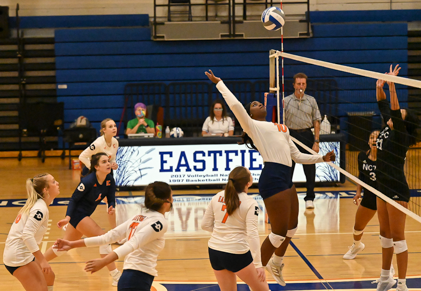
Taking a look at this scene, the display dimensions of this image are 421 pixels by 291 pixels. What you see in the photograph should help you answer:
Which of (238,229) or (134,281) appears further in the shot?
(238,229)

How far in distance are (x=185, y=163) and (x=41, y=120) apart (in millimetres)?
5589

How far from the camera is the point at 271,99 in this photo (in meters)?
6.51

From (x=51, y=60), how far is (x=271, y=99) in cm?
927

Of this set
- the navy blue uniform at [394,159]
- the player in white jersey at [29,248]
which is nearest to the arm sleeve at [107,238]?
the player in white jersey at [29,248]

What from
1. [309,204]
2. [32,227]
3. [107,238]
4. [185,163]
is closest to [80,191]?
[32,227]

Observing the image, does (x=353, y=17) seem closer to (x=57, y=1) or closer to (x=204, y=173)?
(x=204, y=173)

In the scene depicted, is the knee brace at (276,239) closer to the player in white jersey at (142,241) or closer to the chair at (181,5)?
the player in white jersey at (142,241)

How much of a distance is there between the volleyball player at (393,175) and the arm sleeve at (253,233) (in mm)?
1431

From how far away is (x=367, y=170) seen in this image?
209 inches

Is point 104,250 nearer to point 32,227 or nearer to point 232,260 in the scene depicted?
point 32,227

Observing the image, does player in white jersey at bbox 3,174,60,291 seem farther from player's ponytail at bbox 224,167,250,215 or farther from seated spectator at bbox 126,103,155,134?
seated spectator at bbox 126,103,155,134

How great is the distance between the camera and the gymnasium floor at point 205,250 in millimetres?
5230

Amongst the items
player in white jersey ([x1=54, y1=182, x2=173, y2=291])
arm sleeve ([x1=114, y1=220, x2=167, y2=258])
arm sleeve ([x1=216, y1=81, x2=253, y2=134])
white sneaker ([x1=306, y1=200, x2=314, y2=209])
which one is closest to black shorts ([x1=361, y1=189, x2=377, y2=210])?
arm sleeve ([x1=216, y1=81, x2=253, y2=134])

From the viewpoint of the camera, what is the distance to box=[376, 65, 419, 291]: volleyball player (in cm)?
443
